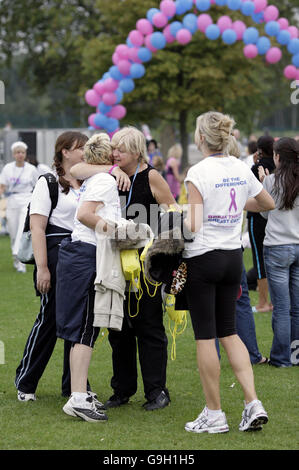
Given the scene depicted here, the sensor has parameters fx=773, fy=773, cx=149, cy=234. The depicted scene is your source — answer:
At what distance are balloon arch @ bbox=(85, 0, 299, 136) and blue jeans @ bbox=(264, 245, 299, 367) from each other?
447 inches

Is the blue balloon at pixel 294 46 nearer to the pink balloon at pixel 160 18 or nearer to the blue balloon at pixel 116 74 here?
the pink balloon at pixel 160 18

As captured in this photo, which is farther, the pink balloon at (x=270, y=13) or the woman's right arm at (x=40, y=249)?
the pink balloon at (x=270, y=13)

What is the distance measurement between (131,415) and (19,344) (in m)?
2.57

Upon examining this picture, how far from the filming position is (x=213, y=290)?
4.69 meters

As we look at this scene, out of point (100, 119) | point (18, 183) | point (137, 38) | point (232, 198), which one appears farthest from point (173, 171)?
point (232, 198)

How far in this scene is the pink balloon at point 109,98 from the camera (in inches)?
717

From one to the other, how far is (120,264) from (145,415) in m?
1.07

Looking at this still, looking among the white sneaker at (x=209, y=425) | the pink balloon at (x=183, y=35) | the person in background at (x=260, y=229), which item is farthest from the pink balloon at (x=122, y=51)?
the white sneaker at (x=209, y=425)

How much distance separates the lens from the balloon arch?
17.3 m

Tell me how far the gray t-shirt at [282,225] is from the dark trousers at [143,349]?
1.54m

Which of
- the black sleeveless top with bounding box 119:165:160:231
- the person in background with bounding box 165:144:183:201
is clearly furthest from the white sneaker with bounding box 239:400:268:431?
the person in background with bounding box 165:144:183:201

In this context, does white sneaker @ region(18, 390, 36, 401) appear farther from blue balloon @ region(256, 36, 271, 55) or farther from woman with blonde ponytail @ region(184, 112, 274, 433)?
blue balloon @ region(256, 36, 271, 55)

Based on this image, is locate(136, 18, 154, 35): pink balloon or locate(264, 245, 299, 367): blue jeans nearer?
locate(264, 245, 299, 367): blue jeans
